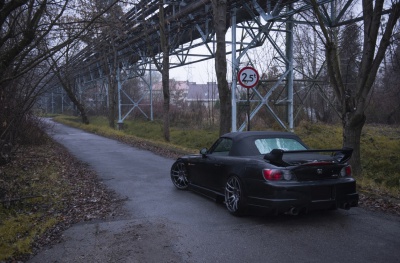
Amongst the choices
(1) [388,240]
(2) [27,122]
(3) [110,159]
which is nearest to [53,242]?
(1) [388,240]

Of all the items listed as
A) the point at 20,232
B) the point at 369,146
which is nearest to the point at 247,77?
the point at 369,146

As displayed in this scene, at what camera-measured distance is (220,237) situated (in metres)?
5.22

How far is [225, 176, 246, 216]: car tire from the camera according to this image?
5965mm

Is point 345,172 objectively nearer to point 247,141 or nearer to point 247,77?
point 247,141

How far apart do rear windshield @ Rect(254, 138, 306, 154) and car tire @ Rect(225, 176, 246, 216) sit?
2.28 feet

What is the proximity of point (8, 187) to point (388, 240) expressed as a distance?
21.5 ft

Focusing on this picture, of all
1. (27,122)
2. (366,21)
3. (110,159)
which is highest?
(366,21)

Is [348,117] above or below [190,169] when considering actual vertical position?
above

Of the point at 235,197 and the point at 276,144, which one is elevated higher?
the point at 276,144

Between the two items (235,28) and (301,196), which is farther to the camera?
(235,28)

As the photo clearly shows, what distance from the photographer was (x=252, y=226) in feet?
18.6

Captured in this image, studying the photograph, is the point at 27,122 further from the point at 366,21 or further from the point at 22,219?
the point at 366,21

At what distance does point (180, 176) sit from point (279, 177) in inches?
137

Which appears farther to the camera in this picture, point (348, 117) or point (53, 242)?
point (348, 117)
